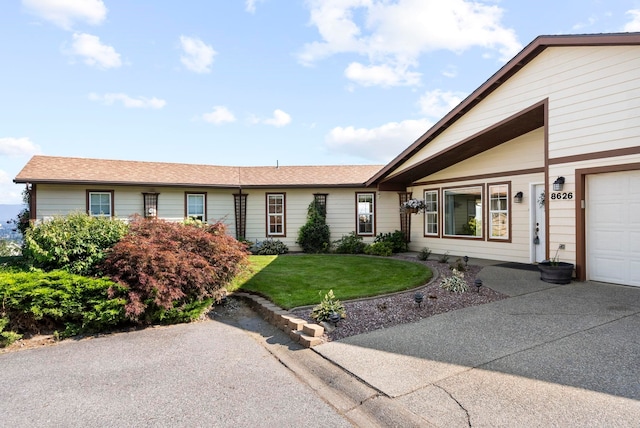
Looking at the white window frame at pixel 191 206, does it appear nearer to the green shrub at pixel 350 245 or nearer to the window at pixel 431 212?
the green shrub at pixel 350 245

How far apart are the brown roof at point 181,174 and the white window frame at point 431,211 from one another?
2814 millimetres

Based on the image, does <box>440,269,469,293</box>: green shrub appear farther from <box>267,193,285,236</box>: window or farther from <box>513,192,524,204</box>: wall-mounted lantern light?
<box>267,193,285,236</box>: window

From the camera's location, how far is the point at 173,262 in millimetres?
5906

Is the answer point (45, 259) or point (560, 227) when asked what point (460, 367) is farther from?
point (45, 259)

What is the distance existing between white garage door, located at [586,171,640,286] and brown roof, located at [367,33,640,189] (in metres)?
2.47

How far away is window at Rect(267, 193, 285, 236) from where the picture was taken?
589 inches

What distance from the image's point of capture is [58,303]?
17.4 feet

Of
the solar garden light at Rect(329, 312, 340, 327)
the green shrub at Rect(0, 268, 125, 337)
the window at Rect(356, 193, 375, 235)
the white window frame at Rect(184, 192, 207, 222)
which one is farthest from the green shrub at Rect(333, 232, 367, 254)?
the green shrub at Rect(0, 268, 125, 337)

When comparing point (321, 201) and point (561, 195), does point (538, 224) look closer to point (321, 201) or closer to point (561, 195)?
point (561, 195)

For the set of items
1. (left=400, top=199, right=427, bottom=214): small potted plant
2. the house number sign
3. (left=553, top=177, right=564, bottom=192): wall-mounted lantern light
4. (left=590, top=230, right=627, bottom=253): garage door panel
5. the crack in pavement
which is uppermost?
(left=553, top=177, right=564, bottom=192): wall-mounted lantern light

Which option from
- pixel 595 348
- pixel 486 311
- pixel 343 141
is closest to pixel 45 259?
pixel 486 311

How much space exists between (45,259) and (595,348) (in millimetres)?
8471

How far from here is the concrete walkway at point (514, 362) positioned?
292 centimetres

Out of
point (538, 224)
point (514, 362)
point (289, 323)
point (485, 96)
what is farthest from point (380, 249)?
point (514, 362)
